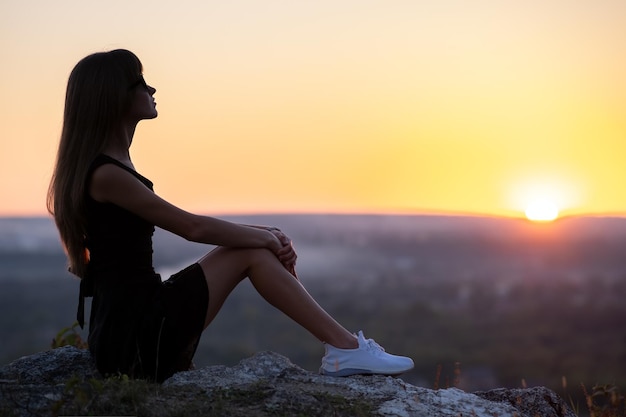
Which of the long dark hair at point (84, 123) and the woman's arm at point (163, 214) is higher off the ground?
the long dark hair at point (84, 123)

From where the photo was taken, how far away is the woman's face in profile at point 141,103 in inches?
196

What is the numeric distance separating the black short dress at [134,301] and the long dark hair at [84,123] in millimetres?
71

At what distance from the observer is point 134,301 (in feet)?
A: 15.9

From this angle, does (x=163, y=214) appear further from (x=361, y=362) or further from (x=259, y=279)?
(x=361, y=362)

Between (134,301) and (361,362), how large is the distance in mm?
1344

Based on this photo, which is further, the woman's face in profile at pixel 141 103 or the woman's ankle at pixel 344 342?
the woman's ankle at pixel 344 342

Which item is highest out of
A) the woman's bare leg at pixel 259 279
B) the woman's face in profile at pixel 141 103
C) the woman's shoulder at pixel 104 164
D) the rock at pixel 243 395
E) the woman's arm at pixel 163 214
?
the woman's face in profile at pixel 141 103

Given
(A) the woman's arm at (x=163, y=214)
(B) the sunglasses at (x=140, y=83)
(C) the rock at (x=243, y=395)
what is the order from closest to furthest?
(C) the rock at (x=243, y=395), (A) the woman's arm at (x=163, y=214), (B) the sunglasses at (x=140, y=83)

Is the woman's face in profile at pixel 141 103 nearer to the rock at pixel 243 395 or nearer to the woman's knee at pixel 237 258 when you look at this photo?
the woman's knee at pixel 237 258

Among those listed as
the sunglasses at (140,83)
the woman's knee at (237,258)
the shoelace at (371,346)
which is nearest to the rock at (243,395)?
the shoelace at (371,346)

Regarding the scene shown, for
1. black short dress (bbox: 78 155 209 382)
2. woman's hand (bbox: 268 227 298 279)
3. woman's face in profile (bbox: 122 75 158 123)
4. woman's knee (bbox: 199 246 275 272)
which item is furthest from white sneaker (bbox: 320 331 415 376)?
woman's face in profile (bbox: 122 75 158 123)

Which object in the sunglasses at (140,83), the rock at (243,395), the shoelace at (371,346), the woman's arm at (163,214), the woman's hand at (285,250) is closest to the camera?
the rock at (243,395)

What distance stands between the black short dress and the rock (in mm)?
189

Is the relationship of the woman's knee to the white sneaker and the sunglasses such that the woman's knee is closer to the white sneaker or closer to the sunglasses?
the white sneaker
